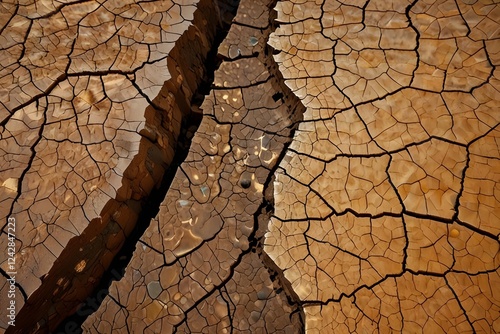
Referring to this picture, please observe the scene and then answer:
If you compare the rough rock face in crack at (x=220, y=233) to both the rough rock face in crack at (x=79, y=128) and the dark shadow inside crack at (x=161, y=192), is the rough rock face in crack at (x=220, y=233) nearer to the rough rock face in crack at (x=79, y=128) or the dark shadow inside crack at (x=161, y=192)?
the dark shadow inside crack at (x=161, y=192)

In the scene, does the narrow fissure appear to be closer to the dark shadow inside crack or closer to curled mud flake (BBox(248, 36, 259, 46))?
the dark shadow inside crack

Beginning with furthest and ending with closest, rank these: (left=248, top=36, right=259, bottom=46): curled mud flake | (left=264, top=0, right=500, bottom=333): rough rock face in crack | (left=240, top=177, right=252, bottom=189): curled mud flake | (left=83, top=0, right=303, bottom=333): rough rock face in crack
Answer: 1. (left=248, top=36, right=259, bottom=46): curled mud flake
2. (left=240, top=177, right=252, bottom=189): curled mud flake
3. (left=83, top=0, right=303, bottom=333): rough rock face in crack
4. (left=264, top=0, right=500, bottom=333): rough rock face in crack

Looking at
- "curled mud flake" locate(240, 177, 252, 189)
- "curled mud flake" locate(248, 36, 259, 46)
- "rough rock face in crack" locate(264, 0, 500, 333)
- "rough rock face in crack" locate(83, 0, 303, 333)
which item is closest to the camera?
"rough rock face in crack" locate(264, 0, 500, 333)

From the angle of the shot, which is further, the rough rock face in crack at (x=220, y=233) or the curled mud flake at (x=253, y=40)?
the curled mud flake at (x=253, y=40)

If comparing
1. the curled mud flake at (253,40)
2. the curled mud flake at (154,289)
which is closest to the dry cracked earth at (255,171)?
the curled mud flake at (154,289)

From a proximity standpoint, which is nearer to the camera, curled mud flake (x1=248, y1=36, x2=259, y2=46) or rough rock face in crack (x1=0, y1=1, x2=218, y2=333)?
rough rock face in crack (x1=0, y1=1, x2=218, y2=333)

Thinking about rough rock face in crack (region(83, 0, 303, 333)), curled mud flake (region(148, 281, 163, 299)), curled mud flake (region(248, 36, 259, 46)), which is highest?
curled mud flake (region(248, 36, 259, 46))

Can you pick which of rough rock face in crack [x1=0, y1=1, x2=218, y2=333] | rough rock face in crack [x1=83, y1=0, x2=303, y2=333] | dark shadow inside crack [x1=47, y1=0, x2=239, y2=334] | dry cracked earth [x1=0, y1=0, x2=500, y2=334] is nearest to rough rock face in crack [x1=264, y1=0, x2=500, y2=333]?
dry cracked earth [x1=0, y1=0, x2=500, y2=334]

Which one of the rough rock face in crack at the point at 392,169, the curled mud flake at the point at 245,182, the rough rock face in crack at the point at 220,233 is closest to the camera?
the rough rock face in crack at the point at 392,169
